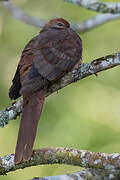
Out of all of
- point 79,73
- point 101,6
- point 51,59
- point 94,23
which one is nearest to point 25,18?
point 94,23

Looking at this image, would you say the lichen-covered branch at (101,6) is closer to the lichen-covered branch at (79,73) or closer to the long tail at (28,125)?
the lichen-covered branch at (79,73)

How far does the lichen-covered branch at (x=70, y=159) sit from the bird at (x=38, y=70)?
0.20 m

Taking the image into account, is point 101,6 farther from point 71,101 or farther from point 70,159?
point 71,101

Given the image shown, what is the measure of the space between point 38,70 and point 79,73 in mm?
532

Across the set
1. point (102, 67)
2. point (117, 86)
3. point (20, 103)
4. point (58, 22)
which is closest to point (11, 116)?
point (20, 103)

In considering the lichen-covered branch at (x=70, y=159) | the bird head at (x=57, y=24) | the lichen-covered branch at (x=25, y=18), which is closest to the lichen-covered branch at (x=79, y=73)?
the lichen-covered branch at (x=70, y=159)

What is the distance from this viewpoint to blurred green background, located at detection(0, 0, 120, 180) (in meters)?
6.44

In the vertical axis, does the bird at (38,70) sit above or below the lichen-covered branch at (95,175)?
above

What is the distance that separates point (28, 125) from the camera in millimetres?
4152

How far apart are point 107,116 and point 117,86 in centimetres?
59

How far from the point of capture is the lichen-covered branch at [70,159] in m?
3.42

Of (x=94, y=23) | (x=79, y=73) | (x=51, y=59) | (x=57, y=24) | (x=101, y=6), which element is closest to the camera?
(x=79, y=73)

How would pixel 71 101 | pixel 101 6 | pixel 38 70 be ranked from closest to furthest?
1. pixel 38 70
2. pixel 101 6
3. pixel 71 101

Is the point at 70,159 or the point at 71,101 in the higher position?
the point at 71,101
